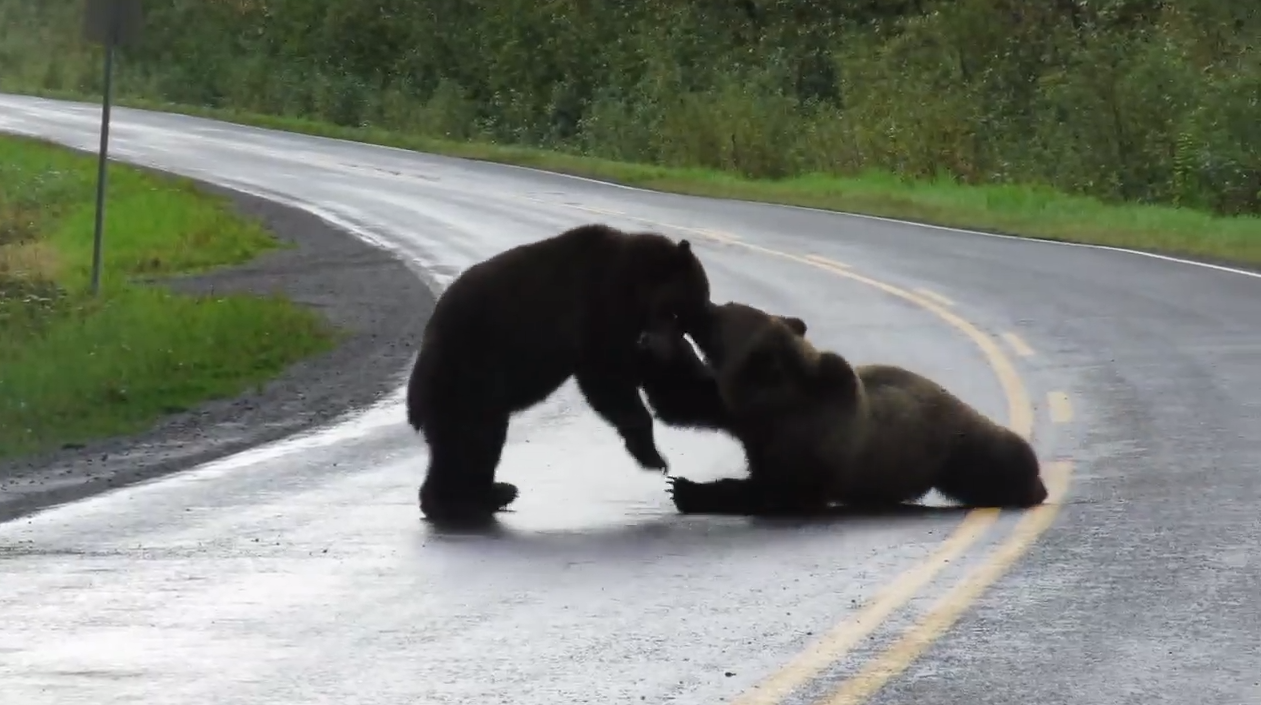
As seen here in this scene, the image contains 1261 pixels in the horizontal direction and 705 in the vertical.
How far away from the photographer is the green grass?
556 inches

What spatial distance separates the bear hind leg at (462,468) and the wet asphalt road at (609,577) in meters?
0.16

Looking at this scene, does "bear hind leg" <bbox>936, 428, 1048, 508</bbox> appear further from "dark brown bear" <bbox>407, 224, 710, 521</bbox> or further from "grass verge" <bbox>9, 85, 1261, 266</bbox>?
"grass verge" <bbox>9, 85, 1261, 266</bbox>

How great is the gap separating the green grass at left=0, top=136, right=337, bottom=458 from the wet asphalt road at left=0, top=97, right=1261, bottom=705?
188cm

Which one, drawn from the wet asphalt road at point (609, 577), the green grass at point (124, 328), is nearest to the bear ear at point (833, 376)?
the wet asphalt road at point (609, 577)

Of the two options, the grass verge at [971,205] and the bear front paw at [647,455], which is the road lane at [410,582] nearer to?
the bear front paw at [647,455]

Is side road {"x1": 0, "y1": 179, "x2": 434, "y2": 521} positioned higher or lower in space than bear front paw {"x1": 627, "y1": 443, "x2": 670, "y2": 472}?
lower

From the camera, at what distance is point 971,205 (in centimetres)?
3166

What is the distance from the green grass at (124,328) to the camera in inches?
556

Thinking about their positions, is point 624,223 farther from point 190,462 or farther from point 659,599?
point 659,599

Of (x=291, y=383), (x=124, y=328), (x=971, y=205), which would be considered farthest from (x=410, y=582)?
(x=971, y=205)

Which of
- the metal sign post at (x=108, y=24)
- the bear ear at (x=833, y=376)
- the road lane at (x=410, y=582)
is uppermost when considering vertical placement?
the metal sign post at (x=108, y=24)

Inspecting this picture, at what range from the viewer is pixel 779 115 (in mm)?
41125

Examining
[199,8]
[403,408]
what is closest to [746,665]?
[403,408]

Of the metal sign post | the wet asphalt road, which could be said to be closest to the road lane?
the wet asphalt road
